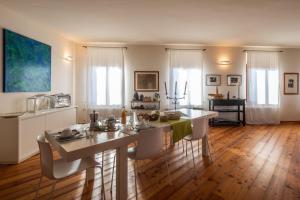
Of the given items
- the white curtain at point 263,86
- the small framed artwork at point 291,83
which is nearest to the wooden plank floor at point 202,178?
the white curtain at point 263,86

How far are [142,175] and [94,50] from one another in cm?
452

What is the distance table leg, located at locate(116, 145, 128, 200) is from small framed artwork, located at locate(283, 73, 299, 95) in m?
7.08

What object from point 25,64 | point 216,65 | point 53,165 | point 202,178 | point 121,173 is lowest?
point 202,178

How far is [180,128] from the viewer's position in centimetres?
272

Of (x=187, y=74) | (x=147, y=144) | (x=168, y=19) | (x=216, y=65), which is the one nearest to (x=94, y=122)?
(x=147, y=144)

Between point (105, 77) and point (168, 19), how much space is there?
2.88 meters

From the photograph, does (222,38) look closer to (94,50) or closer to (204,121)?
(204,121)

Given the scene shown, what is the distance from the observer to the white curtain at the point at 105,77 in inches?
237

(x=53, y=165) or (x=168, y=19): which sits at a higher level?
(x=168, y=19)

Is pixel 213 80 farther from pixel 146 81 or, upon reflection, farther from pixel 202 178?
pixel 202 178

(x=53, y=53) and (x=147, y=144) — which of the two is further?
(x=53, y=53)

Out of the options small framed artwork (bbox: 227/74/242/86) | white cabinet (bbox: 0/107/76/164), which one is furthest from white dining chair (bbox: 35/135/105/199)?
small framed artwork (bbox: 227/74/242/86)

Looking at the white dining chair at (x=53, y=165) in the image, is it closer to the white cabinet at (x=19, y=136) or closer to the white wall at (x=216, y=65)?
the white cabinet at (x=19, y=136)

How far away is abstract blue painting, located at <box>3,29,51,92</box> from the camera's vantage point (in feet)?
11.1
